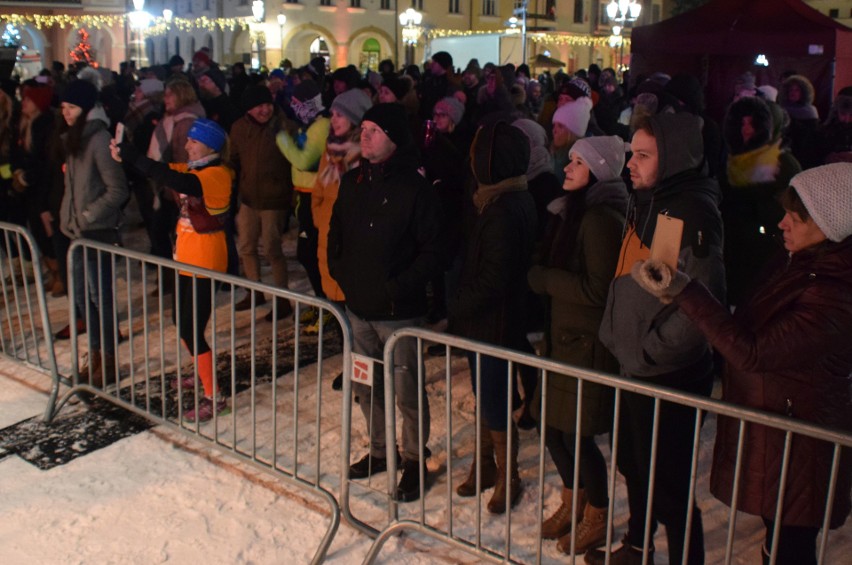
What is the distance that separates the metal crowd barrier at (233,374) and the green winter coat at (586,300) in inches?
38.3

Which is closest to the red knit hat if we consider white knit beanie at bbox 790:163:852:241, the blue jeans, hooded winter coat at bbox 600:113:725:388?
the blue jeans

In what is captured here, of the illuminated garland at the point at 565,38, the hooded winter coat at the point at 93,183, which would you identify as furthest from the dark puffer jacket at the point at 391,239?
the illuminated garland at the point at 565,38

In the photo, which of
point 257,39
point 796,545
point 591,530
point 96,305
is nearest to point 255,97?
point 96,305

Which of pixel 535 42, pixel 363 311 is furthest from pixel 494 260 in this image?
pixel 535 42

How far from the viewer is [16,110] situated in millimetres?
8812

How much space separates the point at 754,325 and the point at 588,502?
1413 mm

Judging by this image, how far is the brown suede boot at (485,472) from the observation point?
4.59 m

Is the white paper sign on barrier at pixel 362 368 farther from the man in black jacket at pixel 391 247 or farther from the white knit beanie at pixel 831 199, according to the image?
the white knit beanie at pixel 831 199

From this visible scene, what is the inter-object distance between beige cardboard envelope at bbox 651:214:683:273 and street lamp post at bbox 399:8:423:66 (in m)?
46.8

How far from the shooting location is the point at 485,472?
4652 millimetres

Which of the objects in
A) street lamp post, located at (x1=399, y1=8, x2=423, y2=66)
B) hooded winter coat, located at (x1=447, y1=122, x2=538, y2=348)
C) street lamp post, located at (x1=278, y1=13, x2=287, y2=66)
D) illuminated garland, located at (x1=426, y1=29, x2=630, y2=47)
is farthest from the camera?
illuminated garland, located at (x1=426, y1=29, x2=630, y2=47)

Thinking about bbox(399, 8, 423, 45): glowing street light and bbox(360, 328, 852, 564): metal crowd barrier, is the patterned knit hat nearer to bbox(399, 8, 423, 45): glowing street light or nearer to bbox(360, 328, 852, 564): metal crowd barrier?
bbox(360, 328, 852, 564): metal crowd barrier

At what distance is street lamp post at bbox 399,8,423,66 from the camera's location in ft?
159

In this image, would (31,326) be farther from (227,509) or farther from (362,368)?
(362,368)
